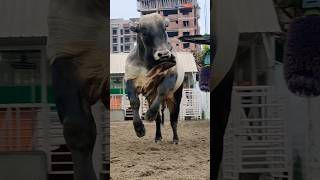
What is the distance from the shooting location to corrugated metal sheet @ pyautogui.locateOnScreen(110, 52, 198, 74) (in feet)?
9.71

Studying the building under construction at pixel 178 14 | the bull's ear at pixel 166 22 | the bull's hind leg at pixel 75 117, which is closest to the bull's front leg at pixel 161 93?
the building under construction at pixel 178 14

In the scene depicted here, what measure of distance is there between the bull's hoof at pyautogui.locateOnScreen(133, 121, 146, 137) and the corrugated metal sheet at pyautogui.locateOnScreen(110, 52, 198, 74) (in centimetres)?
37

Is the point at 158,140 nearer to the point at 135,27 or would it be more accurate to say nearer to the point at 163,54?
the point at 163,54

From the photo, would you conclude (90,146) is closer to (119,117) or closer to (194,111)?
(119,117)

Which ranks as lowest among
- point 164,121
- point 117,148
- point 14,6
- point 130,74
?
point 117,148

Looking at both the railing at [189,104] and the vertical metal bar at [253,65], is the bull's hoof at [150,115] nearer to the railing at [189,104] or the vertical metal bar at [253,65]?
the railing at [189,104]

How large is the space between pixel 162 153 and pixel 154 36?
0.87 meters

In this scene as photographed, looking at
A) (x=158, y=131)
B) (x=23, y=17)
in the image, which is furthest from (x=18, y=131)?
(x=158, y=131)

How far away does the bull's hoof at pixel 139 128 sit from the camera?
302 centimetres

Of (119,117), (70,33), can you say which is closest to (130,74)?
(119,117)

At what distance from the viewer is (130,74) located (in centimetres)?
296

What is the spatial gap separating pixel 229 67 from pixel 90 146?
3.19 ft

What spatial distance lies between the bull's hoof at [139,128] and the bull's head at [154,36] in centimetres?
46

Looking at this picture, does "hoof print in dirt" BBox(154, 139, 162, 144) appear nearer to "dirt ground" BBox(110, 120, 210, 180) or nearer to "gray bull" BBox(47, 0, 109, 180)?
"dirt ground" BBox(110, 120, 210, 180)
